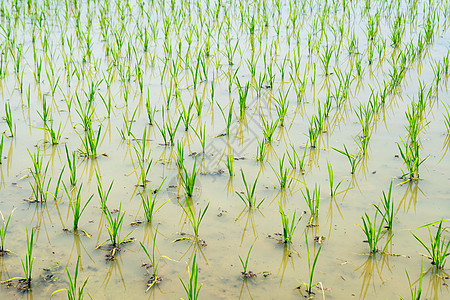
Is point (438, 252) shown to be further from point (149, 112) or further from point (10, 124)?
point (10, 124)

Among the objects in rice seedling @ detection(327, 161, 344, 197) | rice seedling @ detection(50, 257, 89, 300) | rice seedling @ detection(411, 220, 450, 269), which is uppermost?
rice seedling @ detection(327, 161, 344, 197)

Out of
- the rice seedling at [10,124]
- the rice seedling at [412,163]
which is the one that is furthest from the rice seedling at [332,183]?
the rice seedling at [10,124]

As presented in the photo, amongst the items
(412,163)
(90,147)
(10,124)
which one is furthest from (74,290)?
(412,163)

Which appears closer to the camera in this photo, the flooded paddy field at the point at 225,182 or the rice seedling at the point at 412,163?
the flooded paddy field at the point at 225,182

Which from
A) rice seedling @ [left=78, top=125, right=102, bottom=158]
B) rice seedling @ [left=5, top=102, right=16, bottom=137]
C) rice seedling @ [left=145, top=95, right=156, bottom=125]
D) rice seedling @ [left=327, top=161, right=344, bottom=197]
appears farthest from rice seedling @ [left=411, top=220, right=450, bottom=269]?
rice seedling @ [left=5, top=102, right=16, bottom=137]

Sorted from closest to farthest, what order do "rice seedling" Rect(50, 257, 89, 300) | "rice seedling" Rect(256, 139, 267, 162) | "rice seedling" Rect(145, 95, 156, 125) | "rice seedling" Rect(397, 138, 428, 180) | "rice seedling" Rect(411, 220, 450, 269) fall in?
"rice seedling" Rect(50, 257, 89, 300) → "rice seedling" Rect(411, 220, 450, 269) → "rice seedling" Rect(397, 138, 428, 180) → "rice seedling" Rect(256, 139, 267, 162) → "rice seedling" Rect(145, 95, 156, 125)

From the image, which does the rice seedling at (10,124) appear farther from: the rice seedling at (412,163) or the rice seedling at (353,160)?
the rice seedling at (412,163)

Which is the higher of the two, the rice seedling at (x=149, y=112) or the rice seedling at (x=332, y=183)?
the rice seedling at (x=149, y=112)

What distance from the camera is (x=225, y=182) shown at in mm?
2711

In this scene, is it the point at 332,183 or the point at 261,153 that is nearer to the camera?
the point at 332,183

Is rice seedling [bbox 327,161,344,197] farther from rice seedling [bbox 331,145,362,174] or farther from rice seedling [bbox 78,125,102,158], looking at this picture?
rice seedling [bbox 78,125,102,158]

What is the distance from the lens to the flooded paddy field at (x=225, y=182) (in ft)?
6.50

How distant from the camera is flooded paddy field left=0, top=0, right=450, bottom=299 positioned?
1.98 m

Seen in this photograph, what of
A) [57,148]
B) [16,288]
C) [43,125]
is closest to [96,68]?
[43,125]
